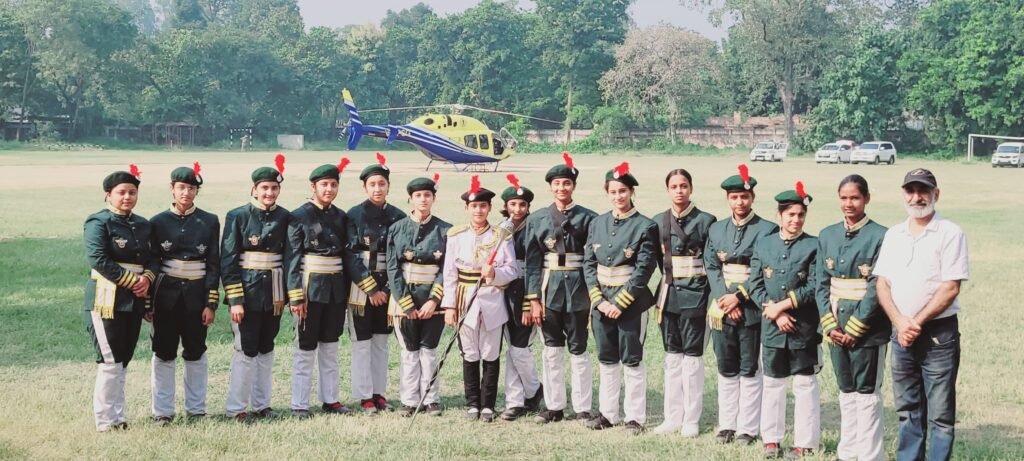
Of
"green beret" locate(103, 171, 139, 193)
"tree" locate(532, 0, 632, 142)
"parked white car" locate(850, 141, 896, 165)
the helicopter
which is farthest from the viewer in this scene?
"tree" locate(532, 0, 632, 142)

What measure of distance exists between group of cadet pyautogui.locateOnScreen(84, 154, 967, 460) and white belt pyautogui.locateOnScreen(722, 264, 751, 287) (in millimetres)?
11

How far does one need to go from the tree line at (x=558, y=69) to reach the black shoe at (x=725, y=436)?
5755cm

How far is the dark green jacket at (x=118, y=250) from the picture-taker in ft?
20.5

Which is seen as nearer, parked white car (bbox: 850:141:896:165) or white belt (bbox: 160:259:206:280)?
white belt (bbox: 160:259:206:280)

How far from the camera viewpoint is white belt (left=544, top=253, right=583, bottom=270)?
6891 millimetres

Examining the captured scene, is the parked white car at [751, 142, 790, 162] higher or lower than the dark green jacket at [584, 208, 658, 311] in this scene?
higher

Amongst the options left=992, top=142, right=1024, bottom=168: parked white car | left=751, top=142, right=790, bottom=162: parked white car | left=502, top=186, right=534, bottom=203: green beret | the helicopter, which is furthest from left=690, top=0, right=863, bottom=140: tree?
left=502, top=186, right=534, bottom=203: green beret

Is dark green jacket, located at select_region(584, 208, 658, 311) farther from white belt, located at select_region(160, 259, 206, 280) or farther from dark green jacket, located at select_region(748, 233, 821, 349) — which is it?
white belt, located at select_region(160, 259, 206, 280)

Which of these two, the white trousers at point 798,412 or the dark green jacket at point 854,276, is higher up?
the dark green jacket at point 854,276

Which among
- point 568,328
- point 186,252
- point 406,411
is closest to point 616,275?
point 568,328

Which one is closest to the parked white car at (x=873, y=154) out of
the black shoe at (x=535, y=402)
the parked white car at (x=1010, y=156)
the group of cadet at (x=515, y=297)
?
the parked white car at (x=1010, y=156)

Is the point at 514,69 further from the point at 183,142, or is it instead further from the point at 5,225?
the point at 5,225

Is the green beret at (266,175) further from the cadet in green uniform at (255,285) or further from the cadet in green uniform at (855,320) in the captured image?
the cadet in green uniform at (855,320)

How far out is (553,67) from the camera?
264 feet
